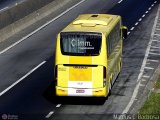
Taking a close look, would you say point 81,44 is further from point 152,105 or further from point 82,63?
point 152,105

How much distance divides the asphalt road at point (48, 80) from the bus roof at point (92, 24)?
301 centimetres

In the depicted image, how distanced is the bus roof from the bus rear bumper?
245cm

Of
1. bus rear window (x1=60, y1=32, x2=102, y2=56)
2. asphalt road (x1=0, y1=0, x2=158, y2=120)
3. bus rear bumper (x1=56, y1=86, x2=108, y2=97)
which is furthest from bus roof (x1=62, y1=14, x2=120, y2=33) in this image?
asphalt road (x1=0, y1=0, x2=158, y2=120)

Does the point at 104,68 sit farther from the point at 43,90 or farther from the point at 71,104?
the point at 43,90

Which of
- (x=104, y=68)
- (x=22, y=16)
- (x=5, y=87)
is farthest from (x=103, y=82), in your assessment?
(x=22, y=16)

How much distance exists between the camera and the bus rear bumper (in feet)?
74.7

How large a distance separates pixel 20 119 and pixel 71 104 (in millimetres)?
2757

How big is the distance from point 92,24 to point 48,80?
446cm

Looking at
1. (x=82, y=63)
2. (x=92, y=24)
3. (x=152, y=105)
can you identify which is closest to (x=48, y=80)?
(x=92, y=24)

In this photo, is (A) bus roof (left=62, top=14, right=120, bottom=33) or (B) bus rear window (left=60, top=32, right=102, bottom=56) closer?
(B) bus rear window (left=60, top=32, right=102, bottom=56)

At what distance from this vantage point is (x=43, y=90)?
25.4m

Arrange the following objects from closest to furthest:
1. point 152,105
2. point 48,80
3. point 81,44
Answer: point 152,105
point 81,44
point 48,80

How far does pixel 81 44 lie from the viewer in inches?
897

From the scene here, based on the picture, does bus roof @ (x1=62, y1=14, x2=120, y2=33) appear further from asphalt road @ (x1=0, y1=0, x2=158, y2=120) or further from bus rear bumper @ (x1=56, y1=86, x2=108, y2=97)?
asphalt road @ (x1=0, y1=0, x2=158, y2=120)
